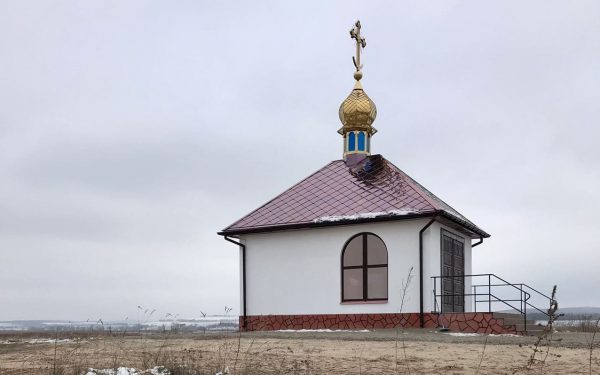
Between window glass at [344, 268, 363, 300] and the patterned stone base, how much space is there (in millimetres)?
823

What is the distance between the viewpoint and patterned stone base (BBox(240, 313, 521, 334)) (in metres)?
14.3

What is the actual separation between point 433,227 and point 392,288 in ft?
5.48

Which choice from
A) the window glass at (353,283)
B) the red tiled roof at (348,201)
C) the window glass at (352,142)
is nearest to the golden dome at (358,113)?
the window glass at (352,142)

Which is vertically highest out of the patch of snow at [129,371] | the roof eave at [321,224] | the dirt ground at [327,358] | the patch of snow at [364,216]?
the patch of snow at [364,216]

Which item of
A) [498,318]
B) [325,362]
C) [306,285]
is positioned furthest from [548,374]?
[306,285]

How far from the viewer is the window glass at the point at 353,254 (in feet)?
54.3

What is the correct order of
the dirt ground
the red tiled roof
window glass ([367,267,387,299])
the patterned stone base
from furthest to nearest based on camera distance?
window glass ([367,267,387,299])
the red tiled roof
the patterned stone base
the dirt ground

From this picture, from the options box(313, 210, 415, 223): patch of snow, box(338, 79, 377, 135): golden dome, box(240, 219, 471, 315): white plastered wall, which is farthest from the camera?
box(338, 79, 377, 135): golden dome

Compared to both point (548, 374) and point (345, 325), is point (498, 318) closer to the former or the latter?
point (345, 325)

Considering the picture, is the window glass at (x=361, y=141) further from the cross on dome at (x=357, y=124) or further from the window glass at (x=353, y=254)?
the window glass at (x=353, y=254)

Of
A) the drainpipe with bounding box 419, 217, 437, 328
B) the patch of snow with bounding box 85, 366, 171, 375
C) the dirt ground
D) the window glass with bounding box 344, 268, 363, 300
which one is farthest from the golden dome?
the patch of snow with bounding box 85, 366, 171, 375

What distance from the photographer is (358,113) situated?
1986cm

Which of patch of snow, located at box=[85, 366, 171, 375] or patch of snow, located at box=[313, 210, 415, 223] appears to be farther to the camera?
patch of snow, located at box=[313, 210, 415, 223]

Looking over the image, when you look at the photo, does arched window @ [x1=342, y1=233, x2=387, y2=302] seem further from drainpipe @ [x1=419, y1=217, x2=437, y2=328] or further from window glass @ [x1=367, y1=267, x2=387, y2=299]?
window glass @ [x1=367, y1=267, x2=387, y2=299]
